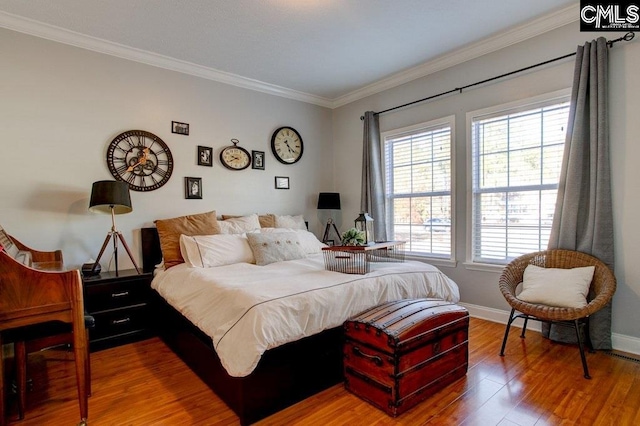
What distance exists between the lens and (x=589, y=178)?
8.89 ft

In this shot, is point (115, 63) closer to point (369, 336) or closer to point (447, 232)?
point (369, 336)

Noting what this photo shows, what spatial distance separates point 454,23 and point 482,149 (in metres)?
1.24

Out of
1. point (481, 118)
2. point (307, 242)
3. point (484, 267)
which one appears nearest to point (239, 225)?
point (307, 242)

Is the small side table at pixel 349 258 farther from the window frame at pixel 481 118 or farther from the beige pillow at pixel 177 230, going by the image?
the beige pillow at pixel 177 230

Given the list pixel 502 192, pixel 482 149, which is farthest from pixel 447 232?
pixel 482 149

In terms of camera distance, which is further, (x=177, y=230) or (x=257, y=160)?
(x=257, y=160)

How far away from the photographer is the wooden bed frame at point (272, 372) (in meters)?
1.83

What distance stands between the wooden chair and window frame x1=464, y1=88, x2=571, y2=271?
3.38 metres

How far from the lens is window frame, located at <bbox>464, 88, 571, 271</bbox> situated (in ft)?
9.86

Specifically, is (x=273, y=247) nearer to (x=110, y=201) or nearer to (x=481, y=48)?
(x=110, y=201)

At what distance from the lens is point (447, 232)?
3748 millimetres

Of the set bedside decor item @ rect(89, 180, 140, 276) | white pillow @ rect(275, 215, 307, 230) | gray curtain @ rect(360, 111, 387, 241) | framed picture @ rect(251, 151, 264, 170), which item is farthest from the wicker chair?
bedside decor item @ rect(89, 180, 140, 276)

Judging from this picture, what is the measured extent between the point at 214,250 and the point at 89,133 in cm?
166

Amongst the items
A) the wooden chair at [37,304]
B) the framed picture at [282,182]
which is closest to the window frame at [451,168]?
the framed picture at [282,182]
